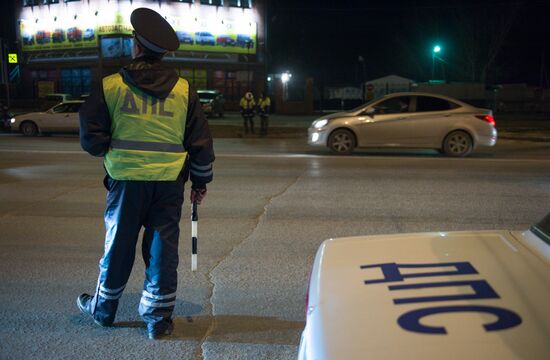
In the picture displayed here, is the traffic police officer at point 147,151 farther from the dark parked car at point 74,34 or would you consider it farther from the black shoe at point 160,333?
the dark parked car at point 74,34

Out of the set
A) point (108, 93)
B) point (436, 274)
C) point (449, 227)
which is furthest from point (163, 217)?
point (449, 227)

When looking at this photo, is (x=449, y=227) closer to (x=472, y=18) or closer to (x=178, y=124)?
(x=178, y=124)

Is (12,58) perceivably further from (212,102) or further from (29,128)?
(212,102)

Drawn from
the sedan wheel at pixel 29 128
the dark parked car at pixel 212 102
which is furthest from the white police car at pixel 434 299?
the dark parked car at pixel 212 102

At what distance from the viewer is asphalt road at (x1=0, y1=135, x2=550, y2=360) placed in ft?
13.9

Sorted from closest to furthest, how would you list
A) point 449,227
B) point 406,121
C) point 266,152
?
point 449,227, point 406,121, point 266,152

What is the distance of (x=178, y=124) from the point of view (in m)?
3.98

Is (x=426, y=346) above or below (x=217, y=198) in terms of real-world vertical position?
above

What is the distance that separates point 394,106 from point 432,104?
0.92 m

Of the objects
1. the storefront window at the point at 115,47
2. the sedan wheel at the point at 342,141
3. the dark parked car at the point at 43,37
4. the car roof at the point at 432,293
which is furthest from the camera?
the dark parked car at the point at 43,37

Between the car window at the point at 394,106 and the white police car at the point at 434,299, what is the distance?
39.5ft

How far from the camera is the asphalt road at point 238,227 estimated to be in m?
4.22

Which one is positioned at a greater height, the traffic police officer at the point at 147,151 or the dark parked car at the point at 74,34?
the dark parked car at the point at 74,34

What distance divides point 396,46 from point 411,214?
190 ft
